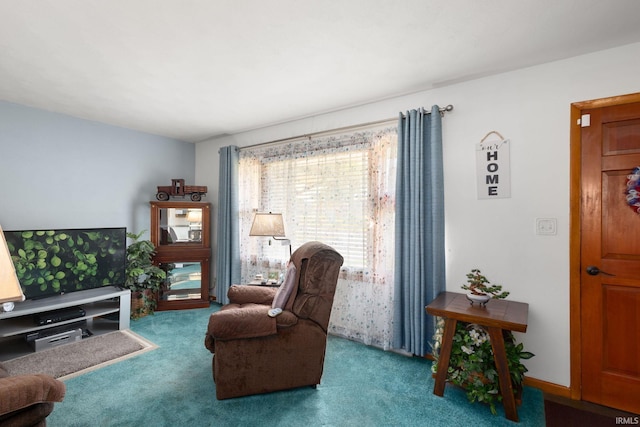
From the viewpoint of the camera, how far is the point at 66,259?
3.08 meters

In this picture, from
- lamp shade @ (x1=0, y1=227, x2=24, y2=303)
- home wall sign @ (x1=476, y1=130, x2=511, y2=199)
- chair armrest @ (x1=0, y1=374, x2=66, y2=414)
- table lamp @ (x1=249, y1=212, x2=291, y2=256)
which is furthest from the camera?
table lamp @ (x1=249, y1=212, x2=291, y2=256)

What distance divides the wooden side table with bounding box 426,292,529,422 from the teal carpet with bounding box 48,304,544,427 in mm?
148

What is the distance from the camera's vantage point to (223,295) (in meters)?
4.14

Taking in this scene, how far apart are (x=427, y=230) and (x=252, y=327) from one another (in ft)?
5.53

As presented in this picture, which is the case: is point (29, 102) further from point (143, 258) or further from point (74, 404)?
point (74, 404)

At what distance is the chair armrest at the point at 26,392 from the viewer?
115 cm

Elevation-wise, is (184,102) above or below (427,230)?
above

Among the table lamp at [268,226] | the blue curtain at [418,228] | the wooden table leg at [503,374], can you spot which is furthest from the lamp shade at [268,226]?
the wooden table leg at [503,374]

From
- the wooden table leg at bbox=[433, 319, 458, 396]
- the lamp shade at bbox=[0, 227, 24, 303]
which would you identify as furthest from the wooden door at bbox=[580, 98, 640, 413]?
the lamp shade at bbox=[0, 227, 24, 303]

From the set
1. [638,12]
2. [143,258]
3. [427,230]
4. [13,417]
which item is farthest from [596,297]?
[143,258]

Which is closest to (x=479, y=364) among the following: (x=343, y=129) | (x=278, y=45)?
(x=343, y=129)

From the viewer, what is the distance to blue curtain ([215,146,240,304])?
4.03 metres

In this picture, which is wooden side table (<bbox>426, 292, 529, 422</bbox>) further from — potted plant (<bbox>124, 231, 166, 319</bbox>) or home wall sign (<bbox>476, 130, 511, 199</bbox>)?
potted plant (<bbox>124, 231, 166, 319</bbox>)

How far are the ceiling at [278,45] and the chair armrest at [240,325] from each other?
6.15 ft
